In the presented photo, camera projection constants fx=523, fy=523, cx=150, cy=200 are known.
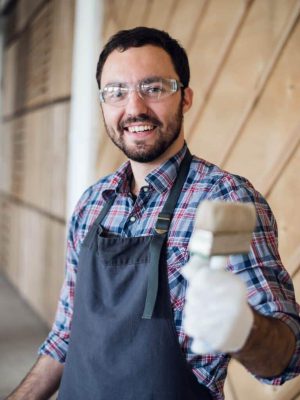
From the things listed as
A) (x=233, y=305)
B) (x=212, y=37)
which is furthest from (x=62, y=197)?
(x=233, y=305)

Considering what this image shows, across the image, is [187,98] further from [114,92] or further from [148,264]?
[148,264]

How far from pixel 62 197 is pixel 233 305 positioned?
324 cm

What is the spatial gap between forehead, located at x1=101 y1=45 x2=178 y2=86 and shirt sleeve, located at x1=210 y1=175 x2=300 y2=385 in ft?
1.15

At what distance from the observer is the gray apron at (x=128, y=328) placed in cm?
108

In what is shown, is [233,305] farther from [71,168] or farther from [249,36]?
[71,168]

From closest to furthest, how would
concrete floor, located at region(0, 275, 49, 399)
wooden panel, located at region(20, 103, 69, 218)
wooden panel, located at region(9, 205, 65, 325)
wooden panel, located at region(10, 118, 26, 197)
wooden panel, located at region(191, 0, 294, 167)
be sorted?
wooden panel, located at region(191, 0, 294, 167)
concrete floor, located at region(0, 275, 49, 399)
wooden panel, located at region(20, 103, 69, 218)
wooden panel, located at region(9, 205, 65, 325)
wooden panel, located at region(10, 118, 26, 197)

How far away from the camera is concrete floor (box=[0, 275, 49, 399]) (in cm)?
333

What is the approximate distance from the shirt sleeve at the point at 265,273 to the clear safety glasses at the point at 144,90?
11.9 inches

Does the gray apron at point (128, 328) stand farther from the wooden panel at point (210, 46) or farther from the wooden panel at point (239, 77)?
the wooden panel at point (210, 46)

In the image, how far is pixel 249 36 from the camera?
2.08m

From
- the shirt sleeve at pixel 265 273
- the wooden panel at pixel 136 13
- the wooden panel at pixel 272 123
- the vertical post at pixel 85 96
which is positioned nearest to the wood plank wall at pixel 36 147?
the vertical post at pixel 85 96

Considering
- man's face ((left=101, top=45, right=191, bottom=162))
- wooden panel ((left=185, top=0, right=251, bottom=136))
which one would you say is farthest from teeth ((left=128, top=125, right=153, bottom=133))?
wooden panel ((left=185, top=0, right=251, bottom=136))

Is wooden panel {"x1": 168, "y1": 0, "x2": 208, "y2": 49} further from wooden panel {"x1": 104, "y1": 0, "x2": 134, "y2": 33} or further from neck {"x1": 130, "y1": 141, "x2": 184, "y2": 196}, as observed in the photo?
neck {"x1": 130, "y1": 141, "x2": 184, "y2": 196}

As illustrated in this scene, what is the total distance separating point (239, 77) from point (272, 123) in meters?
0.28
